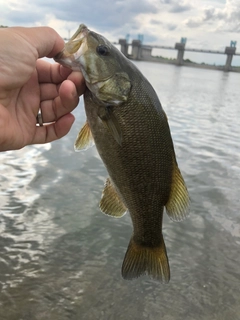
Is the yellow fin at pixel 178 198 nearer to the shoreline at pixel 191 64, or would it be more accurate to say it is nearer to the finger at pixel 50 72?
the finger at pixel 50 72

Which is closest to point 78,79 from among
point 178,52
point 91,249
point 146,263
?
point 146,263

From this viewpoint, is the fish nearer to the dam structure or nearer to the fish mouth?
the fish mouth

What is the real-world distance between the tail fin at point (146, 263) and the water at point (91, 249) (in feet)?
3.47

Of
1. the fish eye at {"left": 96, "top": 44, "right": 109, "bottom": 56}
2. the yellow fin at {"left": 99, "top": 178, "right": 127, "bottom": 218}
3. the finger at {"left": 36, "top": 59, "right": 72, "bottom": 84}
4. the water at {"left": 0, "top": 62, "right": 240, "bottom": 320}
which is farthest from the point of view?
the water at {"left": 0, "top": 62, "right": 240, "bottom": 320}

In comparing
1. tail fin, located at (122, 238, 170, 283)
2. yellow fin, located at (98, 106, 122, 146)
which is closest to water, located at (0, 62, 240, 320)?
tail fin, located at (122, 238, 170, 283)

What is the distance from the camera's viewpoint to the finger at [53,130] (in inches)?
125

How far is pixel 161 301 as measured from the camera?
3771mm

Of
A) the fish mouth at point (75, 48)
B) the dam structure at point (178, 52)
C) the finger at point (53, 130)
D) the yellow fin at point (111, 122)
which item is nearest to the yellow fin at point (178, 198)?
the yellow fin at point (111, 122)

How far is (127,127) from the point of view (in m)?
2.37

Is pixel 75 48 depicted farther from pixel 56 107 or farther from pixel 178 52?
pixel 178 52

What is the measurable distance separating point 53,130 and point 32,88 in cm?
42

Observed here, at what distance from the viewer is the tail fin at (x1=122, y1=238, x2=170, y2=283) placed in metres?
2.73

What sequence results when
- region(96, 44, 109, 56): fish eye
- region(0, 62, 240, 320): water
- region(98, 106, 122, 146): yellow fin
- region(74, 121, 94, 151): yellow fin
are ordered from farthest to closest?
region(0, 62, 240, 320): water → region(74, 121, 94, 151): yellow fin → region(96, 44, 109, 56): fish eye → region(98, 106, 122, 146): yellow fin

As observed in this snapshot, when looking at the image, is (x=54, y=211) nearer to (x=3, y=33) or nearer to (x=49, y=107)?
(x=49, y=107)
